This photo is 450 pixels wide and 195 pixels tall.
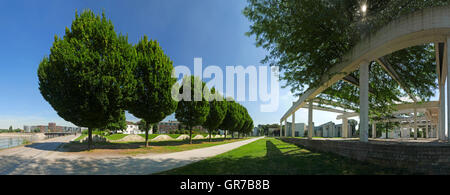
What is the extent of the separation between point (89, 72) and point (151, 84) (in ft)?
14.7

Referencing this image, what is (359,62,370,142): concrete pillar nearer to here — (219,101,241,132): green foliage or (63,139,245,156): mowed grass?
(63,139,245,156): mowed grass

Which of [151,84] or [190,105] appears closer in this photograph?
[151,84]

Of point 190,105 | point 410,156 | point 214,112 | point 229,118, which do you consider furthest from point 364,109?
point 229,118

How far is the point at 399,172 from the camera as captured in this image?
5.85m

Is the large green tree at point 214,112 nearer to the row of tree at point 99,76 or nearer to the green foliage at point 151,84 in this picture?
the green foliage at point 151,84

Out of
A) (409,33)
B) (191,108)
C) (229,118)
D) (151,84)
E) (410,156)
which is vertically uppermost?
(409,33)

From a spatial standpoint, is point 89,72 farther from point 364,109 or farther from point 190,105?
point 364,109

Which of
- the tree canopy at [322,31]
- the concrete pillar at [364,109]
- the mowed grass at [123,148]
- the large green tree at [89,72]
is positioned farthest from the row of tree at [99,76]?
the concrete pillar at [364,109]

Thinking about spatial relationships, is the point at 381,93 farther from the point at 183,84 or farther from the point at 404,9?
the point at 183,84

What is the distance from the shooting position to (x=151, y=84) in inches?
607

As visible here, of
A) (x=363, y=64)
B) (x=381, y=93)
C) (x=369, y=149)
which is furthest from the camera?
(x=381, y=93)
